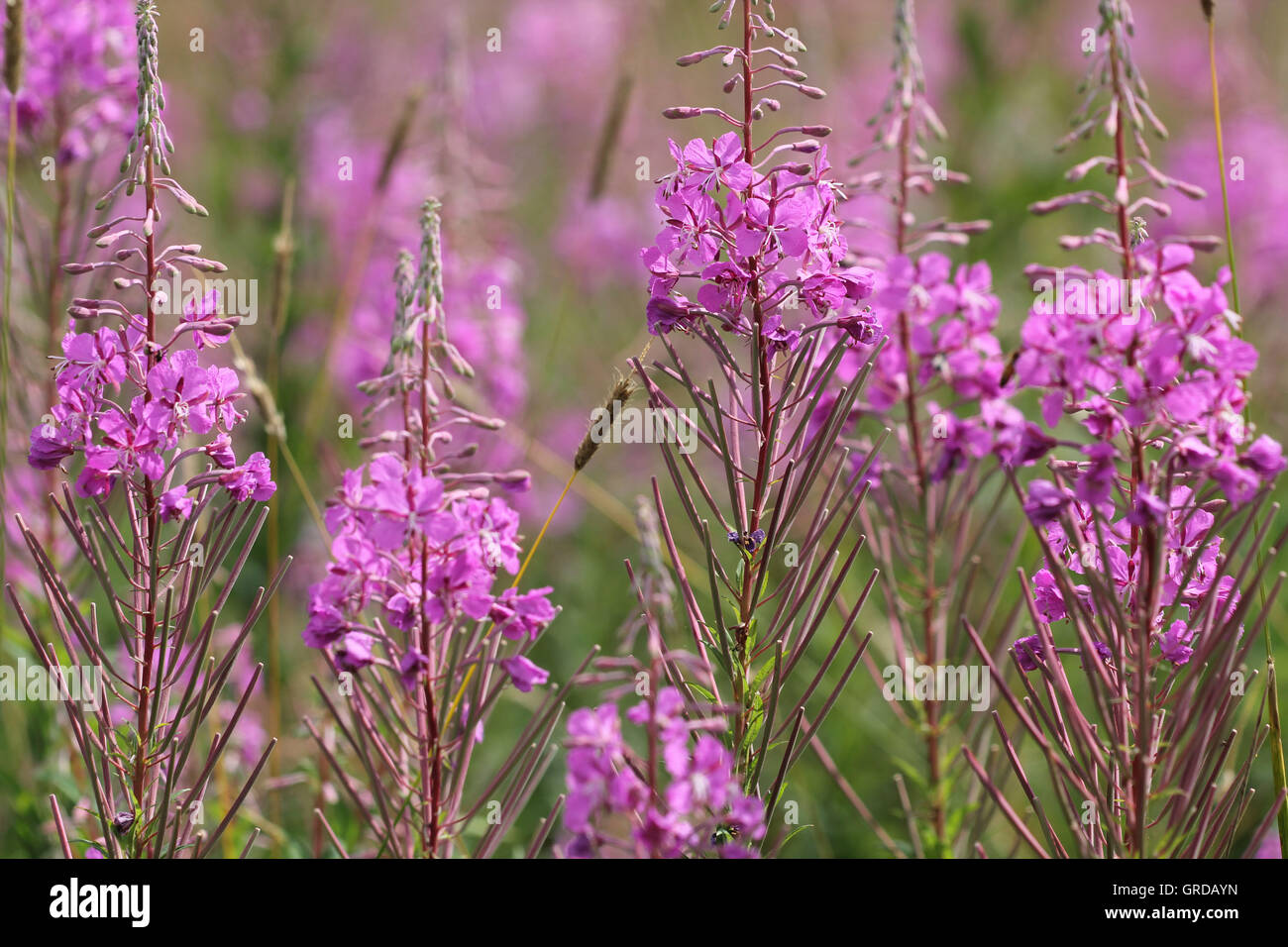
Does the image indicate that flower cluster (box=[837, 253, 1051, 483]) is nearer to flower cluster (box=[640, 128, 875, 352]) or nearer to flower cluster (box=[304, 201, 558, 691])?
flower cluster (box=[640, 128, 875, 352])

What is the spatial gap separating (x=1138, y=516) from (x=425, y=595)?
48.6 inches

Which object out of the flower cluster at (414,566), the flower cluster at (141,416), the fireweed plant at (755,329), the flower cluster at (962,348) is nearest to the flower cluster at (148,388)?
the flower cluster at (141,416)

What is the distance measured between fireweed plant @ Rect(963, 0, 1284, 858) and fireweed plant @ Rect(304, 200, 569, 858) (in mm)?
851

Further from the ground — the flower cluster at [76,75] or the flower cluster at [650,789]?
Result: the flower cluster at [76,75]

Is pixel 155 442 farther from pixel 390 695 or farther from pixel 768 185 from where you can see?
pixel 768 185

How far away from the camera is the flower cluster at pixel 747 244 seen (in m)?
1.98

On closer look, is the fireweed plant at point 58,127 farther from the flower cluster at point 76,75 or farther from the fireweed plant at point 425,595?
the fireweed plant at point 425,595

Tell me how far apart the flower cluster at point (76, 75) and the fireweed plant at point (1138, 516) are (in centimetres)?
290

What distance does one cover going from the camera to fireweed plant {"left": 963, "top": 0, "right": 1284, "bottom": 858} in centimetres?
176

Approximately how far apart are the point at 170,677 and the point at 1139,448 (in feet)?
6.14

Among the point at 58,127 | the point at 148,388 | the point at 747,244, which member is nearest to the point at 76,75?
the point at 58,127

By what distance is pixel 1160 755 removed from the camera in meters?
2.18

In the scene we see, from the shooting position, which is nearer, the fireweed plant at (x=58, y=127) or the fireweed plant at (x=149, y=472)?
the fireweed plant at (x=149, y=472)

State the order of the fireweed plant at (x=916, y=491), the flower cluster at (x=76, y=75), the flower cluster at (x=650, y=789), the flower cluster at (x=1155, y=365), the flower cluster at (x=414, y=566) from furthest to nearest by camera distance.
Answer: the flower cluster at (x=76, y=75) < the fireweed plant at (x=916, y=491) < the flower cluster at (x=414, y=566) < the flower cluster at (x=1155, y=365) < the flower cluster at (x=650, y=789)
